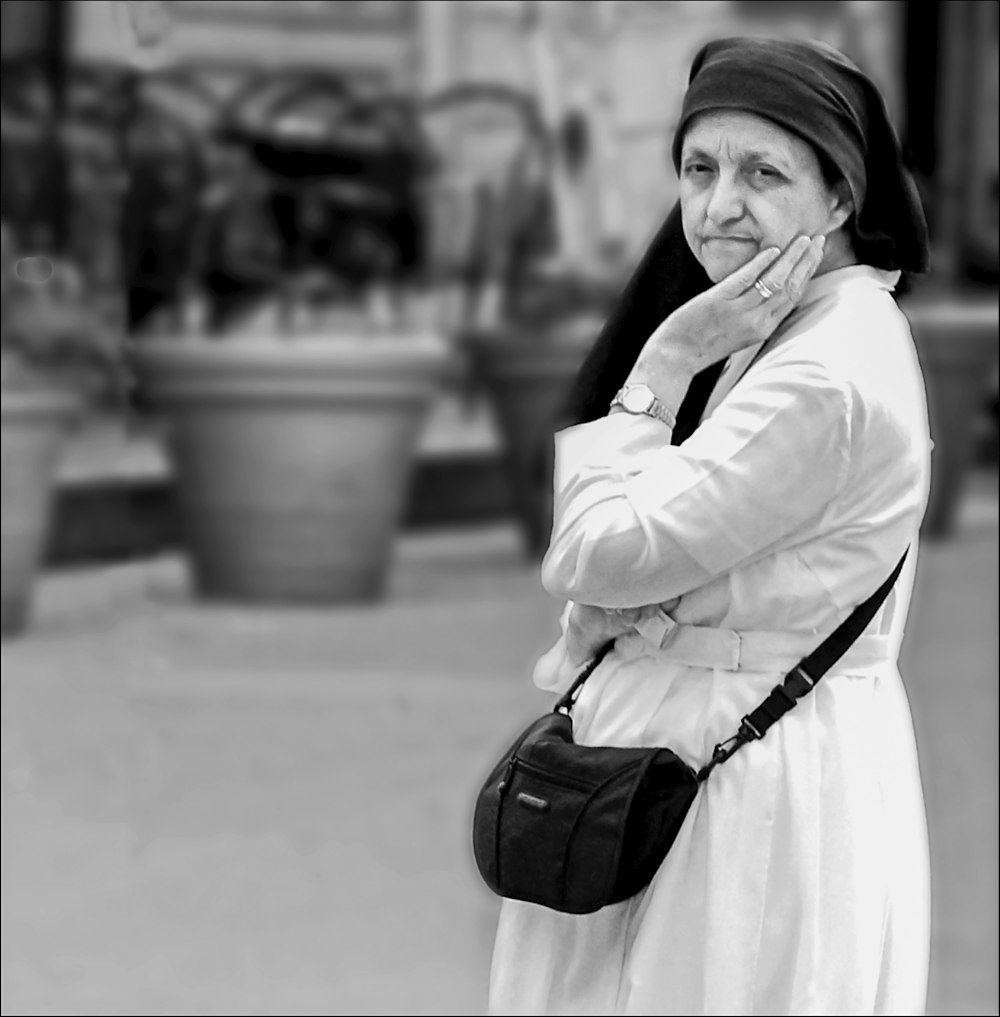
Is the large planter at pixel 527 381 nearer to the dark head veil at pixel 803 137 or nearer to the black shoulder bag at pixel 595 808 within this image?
the dark head veil at pixel 803 137

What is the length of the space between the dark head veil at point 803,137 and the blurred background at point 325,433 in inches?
88.0

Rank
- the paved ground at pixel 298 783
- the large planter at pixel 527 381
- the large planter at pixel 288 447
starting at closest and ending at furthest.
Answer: the paved ground at pixel 298 783, the large planter at pixel 288 447, the large planter at pixel 527 381

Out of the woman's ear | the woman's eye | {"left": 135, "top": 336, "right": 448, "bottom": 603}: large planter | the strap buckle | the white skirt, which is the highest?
the woman's eye

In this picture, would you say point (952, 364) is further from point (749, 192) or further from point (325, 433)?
point (749, 192)

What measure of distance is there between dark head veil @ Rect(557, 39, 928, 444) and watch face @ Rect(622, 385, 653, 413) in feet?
0.44

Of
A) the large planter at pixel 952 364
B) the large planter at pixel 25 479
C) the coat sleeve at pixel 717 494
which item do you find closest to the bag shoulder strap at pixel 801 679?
the coat sleeve at pixel 717 494

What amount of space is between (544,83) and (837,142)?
14.0 ft

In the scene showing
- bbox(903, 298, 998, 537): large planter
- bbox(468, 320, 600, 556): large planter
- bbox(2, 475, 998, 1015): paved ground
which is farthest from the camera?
bbox(903, 298, 998, 537): large planter

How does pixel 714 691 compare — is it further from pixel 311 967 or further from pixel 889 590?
pixel 311 967

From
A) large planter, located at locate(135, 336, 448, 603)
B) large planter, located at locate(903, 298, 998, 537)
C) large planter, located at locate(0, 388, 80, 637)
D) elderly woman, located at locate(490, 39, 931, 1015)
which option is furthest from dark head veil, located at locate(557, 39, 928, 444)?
large planter, located at locate(903, 298, 998, 537)

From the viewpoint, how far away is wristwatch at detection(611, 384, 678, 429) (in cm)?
152

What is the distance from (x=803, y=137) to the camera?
149cm

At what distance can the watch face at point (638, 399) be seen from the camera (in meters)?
1.52

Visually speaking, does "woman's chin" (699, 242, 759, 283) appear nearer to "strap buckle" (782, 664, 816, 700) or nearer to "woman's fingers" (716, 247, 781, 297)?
"woman's fingers" (716, 247, 781, 297)
